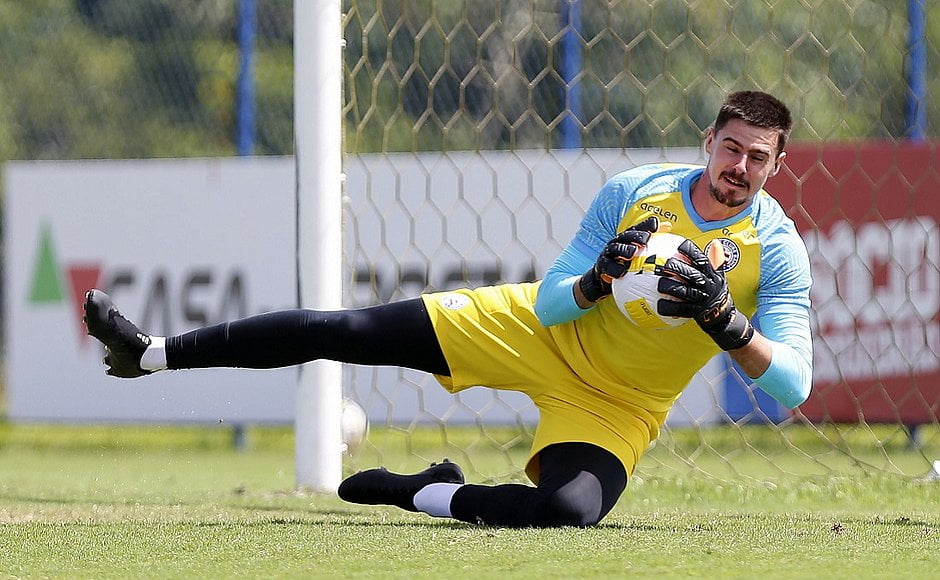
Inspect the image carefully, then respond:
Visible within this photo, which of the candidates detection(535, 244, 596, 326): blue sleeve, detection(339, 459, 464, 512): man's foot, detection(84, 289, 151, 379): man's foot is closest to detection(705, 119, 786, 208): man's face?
detection(535, 244, 596, 326): blue sleeve

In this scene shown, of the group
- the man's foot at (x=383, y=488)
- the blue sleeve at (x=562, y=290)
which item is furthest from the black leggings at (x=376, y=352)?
the blue sleeve at (x=562, y=290)

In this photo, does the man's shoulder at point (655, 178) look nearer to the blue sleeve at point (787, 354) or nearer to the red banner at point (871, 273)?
the blue sleeve at point (787, 354)

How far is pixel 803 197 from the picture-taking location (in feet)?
23.2

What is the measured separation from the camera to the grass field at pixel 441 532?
3.18m

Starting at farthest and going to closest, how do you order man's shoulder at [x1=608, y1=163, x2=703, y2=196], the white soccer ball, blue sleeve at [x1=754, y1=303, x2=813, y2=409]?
1. the white soccer ball
2. man's shoulder at [x1=608, y1=163, x2=703, y2=196]
3. blue sleeve at [x1=754, y1=303, x2=813, y2=409]

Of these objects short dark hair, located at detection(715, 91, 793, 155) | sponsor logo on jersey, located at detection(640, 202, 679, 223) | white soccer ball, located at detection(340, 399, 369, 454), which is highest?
short dark hair, located at detection(715, 91, 793, 155)

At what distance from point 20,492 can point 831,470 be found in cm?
356

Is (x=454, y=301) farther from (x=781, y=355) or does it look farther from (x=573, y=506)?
(x=781, y=355)

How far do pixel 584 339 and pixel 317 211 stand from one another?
149 cm

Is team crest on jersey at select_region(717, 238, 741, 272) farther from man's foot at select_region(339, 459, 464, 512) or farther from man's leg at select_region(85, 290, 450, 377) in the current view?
man's foot at select_region(339, 459, 464, 512)

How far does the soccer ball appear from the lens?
366cm

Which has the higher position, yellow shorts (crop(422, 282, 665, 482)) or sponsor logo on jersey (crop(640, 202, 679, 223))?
sponsor logo on jersey (crop(640, 202, 679, 223))

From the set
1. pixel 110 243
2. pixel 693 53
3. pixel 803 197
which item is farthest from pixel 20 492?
pixel 693 53

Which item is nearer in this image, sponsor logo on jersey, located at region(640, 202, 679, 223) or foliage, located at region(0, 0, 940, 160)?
sponsor logo on jersey, located at region(640, 202, 679, 223)
